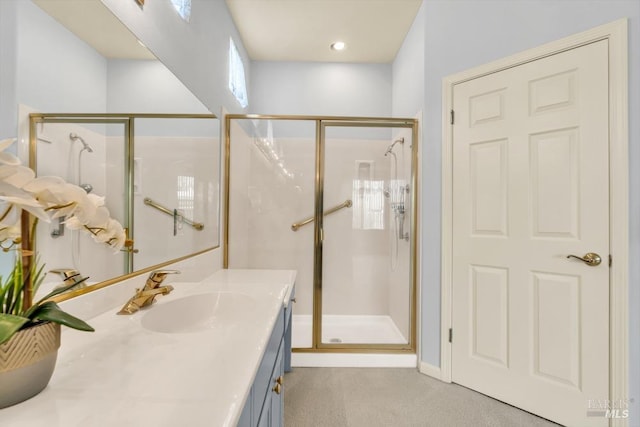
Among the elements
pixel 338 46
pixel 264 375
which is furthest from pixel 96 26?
pixel 338 46

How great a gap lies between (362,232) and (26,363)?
2535mm

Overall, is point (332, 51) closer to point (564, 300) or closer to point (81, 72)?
point (81, 72)

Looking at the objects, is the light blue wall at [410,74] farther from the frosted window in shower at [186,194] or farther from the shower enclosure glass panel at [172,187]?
the frosted window in shower at [186,194]

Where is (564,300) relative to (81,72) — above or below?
below

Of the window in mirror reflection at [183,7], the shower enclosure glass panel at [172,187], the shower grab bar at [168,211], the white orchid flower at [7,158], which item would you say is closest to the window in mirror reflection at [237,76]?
the shower enclosure glass panel at [172,187]

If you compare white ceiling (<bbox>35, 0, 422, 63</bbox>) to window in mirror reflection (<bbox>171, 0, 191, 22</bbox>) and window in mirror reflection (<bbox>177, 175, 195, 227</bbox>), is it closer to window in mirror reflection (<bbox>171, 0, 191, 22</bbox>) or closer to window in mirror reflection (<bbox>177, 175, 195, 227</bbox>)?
window in mirror reflection (<bbox>171, 0, 191, 22</bbox>)

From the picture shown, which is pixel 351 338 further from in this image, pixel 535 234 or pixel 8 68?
pixel 8 68

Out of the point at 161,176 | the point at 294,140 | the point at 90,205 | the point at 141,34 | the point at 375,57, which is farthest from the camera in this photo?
the point at 375,57

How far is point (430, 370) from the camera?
2.05 meters

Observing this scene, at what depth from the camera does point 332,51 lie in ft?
9.53

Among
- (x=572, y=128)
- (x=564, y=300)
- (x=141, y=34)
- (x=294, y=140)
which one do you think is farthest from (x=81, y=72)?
(x=564, y=300)

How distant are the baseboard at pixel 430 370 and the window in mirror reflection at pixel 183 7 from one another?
265 cm

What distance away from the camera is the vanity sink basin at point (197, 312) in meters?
0.99

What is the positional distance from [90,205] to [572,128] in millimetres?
2137
